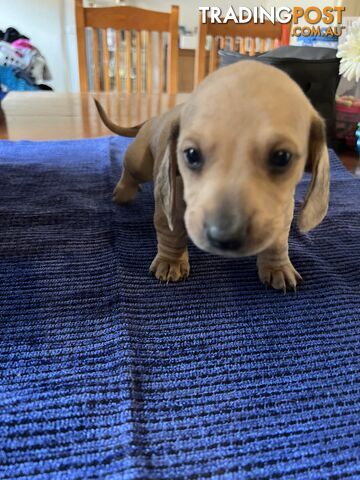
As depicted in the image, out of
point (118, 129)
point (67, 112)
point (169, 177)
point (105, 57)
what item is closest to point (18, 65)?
point (105, 57)

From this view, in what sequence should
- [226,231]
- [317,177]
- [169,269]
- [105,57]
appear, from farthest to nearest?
1. [105,57]
2. [169,269]
3. [317,177]
4. [226,231]

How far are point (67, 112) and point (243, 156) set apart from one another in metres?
1.60

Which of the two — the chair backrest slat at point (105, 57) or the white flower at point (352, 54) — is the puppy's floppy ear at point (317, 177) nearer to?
the white flower at point (352, 54)

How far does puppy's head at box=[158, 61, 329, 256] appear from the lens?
62cm

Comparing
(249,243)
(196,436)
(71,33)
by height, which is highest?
(71,33)

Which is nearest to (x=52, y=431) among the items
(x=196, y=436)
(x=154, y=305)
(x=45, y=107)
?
(x=196, y=436)

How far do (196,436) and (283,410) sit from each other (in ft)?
0.44

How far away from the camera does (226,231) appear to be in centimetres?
61

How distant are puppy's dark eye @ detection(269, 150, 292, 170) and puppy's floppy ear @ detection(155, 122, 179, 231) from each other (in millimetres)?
222

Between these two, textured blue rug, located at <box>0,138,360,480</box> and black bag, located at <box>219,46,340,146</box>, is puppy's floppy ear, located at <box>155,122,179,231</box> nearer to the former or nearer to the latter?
textured blue rug, located at <box>0,138,360,480</box>

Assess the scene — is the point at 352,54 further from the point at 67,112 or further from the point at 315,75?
the point at 67,112

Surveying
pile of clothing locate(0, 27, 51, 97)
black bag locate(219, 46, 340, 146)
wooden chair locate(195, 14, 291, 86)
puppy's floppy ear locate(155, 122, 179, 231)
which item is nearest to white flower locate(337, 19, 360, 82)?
black bag locate(219, 46, 340, 146)

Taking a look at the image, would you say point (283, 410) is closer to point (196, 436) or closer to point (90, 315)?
point (196, 436)

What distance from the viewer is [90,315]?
78 centimetres
